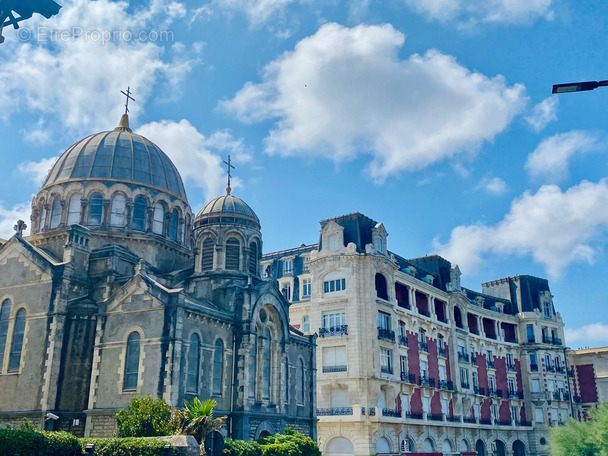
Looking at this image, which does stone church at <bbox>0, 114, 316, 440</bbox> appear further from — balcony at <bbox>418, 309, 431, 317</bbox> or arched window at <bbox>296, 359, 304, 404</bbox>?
balcony at <bbox>418, 309, 431, 317</bbox>

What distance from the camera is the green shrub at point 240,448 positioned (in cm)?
A: 2609

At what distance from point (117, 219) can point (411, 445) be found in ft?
90.4

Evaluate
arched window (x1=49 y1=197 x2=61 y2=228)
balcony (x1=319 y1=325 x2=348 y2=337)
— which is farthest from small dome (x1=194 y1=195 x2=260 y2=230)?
balcony (x1=319 y1=325 x2=348 y2=337)

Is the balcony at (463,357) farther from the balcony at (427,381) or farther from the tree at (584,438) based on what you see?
the tree at (584,438)

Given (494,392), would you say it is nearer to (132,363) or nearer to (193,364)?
(193,364)

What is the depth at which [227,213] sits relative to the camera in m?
37.2

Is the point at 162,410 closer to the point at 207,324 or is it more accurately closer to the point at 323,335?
the point at 207,324

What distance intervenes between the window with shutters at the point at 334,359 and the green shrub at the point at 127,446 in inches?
956

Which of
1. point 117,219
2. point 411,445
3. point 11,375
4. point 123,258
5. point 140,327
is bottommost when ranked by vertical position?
point 411,445

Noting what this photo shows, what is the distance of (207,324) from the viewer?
32.2 metres

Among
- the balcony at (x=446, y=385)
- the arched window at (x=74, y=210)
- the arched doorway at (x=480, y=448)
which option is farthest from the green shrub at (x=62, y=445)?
the arched doorway at (x=480, y=448)

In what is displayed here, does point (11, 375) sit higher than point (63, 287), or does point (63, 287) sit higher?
point (63, 287)

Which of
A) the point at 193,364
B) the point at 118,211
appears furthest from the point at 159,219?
the point at 193,364

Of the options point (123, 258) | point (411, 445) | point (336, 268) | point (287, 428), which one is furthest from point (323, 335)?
point (123, 258)
